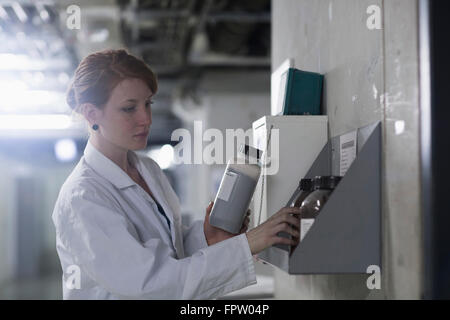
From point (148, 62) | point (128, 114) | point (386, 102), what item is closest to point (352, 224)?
point (386, 102)

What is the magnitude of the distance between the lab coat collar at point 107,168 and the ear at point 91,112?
0.08 m

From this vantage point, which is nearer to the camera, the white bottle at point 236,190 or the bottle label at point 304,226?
the bottle label at point 304,226

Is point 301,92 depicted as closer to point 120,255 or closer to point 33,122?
point 120,255

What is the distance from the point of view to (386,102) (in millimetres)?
1103

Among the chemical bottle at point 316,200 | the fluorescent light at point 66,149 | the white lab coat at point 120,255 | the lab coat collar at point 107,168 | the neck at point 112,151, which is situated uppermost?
the fluorescent light at point 66,149

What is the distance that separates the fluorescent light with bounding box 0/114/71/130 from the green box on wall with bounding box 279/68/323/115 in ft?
16.4

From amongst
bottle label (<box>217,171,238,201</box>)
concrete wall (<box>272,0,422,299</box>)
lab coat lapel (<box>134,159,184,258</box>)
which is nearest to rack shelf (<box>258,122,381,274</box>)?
concrete wall (<box>272,0,422,299</box>)

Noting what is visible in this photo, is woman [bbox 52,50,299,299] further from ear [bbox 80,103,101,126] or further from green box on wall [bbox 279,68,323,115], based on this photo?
green box on wall [bbox 279,68,323,115]

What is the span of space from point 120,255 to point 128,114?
0.37 m

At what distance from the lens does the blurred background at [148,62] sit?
11.4 feet

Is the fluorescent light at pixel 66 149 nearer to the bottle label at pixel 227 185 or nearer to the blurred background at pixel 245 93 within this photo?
the blurred background at pixel 245 93

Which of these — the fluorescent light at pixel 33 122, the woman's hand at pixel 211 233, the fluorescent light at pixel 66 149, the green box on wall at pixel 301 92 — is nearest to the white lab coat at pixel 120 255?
the woman's hand at pixel 211 233

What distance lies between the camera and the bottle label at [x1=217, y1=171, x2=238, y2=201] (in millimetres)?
1303

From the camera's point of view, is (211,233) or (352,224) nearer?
(352,224)
